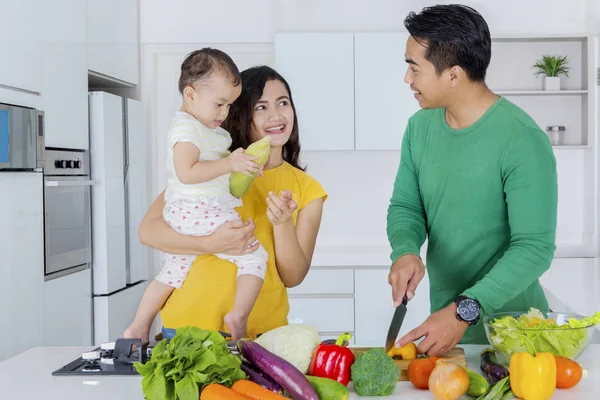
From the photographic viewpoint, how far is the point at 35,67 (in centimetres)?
318

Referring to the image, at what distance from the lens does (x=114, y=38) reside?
4160 mm

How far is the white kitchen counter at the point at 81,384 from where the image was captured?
151 centimetres

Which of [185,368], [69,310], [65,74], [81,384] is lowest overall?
[69,310]

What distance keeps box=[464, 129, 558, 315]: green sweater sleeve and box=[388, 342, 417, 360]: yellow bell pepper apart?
22cm

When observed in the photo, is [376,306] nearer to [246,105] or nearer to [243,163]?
[246,105]

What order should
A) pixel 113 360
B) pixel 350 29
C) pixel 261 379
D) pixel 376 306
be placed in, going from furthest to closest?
pixel 350 29, pixel 376 306, pixel 113 360, pixel 261 379

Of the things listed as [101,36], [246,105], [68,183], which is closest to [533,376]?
[246,105]

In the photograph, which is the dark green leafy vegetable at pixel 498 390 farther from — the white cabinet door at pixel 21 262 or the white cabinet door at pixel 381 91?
the white cabinet door at pixel 381 91

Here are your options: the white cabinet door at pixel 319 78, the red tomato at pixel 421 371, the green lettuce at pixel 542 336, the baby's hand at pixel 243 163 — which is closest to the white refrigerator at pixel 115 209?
the white cabinet door at pixel 319 78

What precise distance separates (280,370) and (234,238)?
1.97 feet

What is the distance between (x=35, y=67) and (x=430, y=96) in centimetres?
194

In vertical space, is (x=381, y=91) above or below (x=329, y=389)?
above

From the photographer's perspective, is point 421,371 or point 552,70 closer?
point 421,371

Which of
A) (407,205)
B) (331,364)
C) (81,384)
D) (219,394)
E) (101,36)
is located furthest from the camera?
(101,36)
